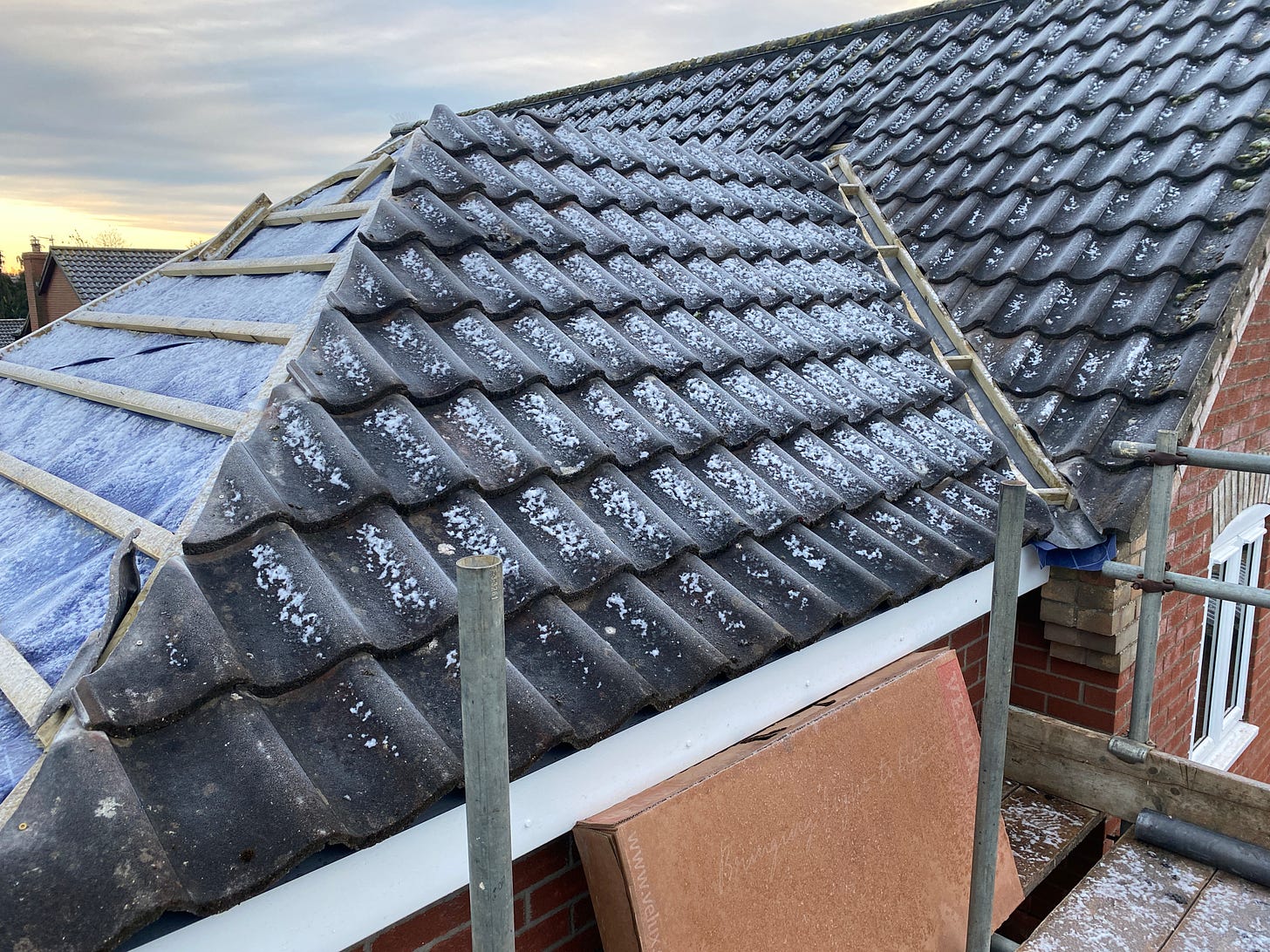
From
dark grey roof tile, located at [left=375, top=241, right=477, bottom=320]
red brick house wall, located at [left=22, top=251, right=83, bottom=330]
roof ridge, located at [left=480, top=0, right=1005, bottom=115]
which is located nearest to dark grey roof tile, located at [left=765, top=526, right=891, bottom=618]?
dark grey roof tile, located at [left=375, top=241, right=477, bottom=320]

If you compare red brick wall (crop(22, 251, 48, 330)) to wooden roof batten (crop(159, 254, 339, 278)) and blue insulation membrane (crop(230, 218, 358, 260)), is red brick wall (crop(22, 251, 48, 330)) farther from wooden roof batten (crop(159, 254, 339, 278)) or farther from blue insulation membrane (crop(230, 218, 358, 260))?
blue insulation membrane (crop(230, 218, 358, 260))

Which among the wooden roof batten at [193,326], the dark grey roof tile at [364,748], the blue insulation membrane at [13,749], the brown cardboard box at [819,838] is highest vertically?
the wooden roof batten at [193,326]

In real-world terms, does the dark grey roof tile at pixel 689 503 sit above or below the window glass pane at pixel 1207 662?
above

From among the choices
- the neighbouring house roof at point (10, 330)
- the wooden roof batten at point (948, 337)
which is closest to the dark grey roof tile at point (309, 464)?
the wooden roof batten at point (948, 337)

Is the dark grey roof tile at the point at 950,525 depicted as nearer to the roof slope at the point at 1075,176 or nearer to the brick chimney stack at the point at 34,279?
the roof slope at the point at 1075,176

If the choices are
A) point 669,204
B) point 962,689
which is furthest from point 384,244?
point 962,689

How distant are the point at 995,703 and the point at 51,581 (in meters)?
2.30

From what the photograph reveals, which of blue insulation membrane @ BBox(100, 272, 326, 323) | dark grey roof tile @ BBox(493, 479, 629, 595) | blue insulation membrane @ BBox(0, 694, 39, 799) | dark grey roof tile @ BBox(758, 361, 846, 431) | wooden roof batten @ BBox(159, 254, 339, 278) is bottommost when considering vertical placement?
blue insulation membrane @ BBox(0, 694, 39, 799)

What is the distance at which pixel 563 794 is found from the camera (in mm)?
1906

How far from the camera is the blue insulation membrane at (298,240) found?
3.17 meters

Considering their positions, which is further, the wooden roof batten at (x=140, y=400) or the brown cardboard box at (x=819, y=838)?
the wooden roof batten at (x=140, y=400)

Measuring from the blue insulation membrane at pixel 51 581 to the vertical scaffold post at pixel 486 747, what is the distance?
89 cm

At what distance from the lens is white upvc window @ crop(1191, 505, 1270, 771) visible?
4871 mm

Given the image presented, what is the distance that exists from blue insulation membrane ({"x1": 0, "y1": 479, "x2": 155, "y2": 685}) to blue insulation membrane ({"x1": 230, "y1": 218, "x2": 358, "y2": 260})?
1.33 metres
